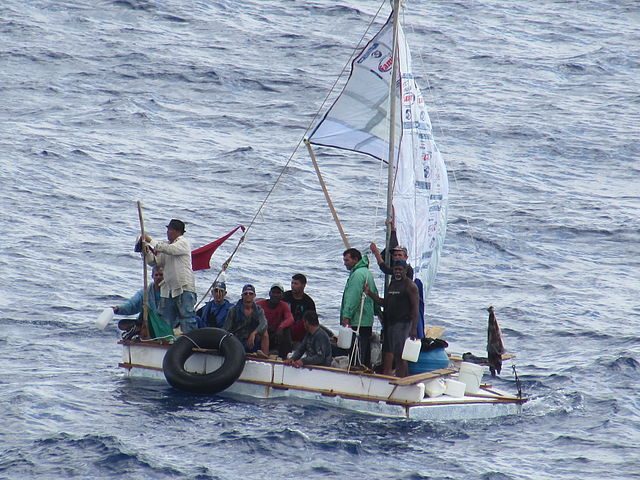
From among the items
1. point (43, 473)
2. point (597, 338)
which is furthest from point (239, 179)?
point (43, 473)

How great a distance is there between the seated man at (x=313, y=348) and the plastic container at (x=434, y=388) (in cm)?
162

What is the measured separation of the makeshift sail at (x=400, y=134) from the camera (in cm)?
2198

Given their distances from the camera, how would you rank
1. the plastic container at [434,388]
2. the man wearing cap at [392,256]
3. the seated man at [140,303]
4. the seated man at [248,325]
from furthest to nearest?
the seated man at [140,303] → the seated man at [248,325] → the plastic container at [434,388] → the man wearing cap at [392,256]

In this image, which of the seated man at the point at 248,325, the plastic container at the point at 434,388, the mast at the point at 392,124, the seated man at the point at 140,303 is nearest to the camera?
the mast at the point at 392,124

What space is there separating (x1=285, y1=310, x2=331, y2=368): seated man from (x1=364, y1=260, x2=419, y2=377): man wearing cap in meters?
0.91

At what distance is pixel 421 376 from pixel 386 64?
500cm

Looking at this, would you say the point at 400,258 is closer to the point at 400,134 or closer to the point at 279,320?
the point at 400,134

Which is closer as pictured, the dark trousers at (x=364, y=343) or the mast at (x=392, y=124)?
the mast at (x=392, y=124)

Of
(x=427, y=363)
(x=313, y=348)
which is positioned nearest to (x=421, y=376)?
(x=427, y=363)

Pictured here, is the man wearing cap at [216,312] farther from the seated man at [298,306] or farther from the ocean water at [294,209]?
the ocean water at [294,209]

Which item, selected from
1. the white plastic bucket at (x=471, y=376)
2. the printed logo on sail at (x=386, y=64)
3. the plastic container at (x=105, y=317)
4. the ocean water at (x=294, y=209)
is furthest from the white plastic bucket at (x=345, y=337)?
the printed logo on sail at (x=386, y=64)

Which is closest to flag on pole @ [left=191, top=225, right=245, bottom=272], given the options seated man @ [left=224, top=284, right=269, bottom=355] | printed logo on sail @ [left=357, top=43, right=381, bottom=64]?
seated man @ [left=224, top=284, right=269, bottom=355]

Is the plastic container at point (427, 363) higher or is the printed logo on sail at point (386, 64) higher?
the printed logo on sail at point (386, 64)

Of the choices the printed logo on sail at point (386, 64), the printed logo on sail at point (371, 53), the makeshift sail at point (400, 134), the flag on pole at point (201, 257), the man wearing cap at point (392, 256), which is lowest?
the flag on pole at point (201, 257)
